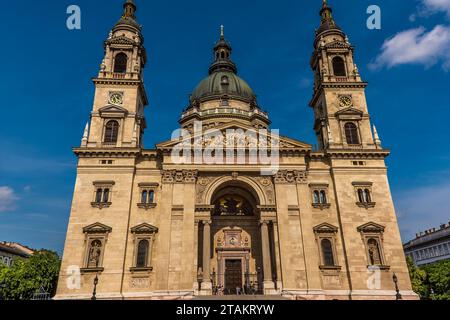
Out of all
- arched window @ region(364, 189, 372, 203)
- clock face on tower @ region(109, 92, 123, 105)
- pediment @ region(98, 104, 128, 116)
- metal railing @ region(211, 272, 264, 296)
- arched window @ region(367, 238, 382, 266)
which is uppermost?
clock face on tower @ region(109, 92, 123, 105)

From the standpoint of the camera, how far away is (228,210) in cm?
3612

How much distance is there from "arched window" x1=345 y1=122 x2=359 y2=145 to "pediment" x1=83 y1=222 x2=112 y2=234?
25.8 meters

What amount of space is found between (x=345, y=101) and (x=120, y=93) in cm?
2497

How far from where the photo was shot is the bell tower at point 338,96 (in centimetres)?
3603

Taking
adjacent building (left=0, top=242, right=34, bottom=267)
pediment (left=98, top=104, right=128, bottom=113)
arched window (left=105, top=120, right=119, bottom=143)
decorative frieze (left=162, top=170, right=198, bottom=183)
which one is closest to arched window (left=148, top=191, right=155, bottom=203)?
decorative frieze (left=162, top=170, right=198, bottom=183)

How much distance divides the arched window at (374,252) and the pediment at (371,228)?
0.93m

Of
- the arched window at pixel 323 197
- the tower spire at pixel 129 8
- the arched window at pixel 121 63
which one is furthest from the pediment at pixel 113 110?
the arched window at pixel 323 197

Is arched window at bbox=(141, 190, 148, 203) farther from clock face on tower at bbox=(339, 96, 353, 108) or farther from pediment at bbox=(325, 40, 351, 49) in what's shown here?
pediment at bbox=(325, 40, 351, 49)

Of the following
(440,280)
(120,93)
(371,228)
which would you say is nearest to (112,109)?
(120,93)

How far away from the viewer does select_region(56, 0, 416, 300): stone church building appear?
2902 centimetres

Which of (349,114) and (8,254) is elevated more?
(349,114)

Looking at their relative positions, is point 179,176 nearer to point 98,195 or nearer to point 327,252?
point 98,195
